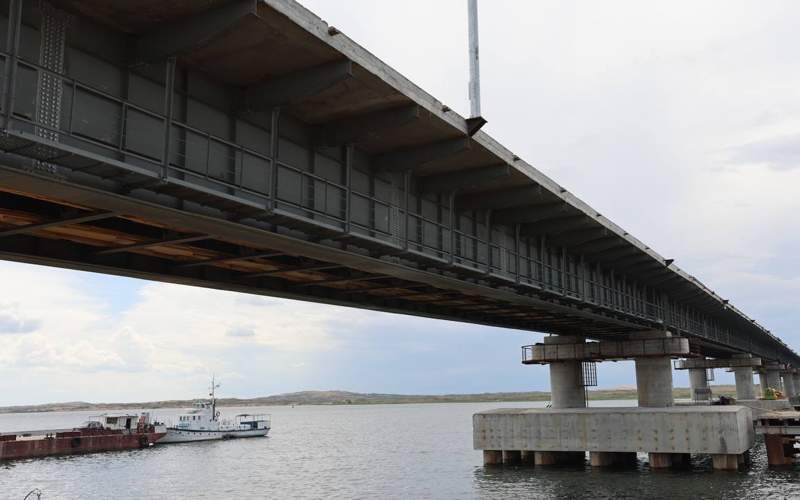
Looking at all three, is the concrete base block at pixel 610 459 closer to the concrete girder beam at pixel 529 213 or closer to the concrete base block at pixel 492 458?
the concrete base block at pixel 492 458

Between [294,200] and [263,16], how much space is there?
563 centimetres

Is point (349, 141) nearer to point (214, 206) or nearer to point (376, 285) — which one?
point (214, 206)

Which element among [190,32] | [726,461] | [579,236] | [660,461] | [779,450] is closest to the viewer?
[190,32]

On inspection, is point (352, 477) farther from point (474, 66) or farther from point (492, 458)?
point (474, 66)

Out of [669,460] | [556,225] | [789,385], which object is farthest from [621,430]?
[789,385]

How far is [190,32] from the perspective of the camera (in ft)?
43.0

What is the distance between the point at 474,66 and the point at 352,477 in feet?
107

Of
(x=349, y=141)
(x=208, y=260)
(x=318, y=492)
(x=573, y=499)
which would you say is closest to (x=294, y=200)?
(x=349, y=141)

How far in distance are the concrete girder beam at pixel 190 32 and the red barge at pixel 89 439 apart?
200 ft

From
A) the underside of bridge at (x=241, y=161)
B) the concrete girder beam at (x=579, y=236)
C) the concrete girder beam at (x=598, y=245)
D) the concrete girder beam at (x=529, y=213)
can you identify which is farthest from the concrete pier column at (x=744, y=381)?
the underside of bridge at (x=241, y=161)

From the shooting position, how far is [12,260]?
16641 millimetres

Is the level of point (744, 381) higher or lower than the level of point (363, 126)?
lower

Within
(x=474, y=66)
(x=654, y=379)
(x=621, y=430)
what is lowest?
(x=621, y=430)

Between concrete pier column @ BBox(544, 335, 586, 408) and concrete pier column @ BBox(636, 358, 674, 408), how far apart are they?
170 inches
